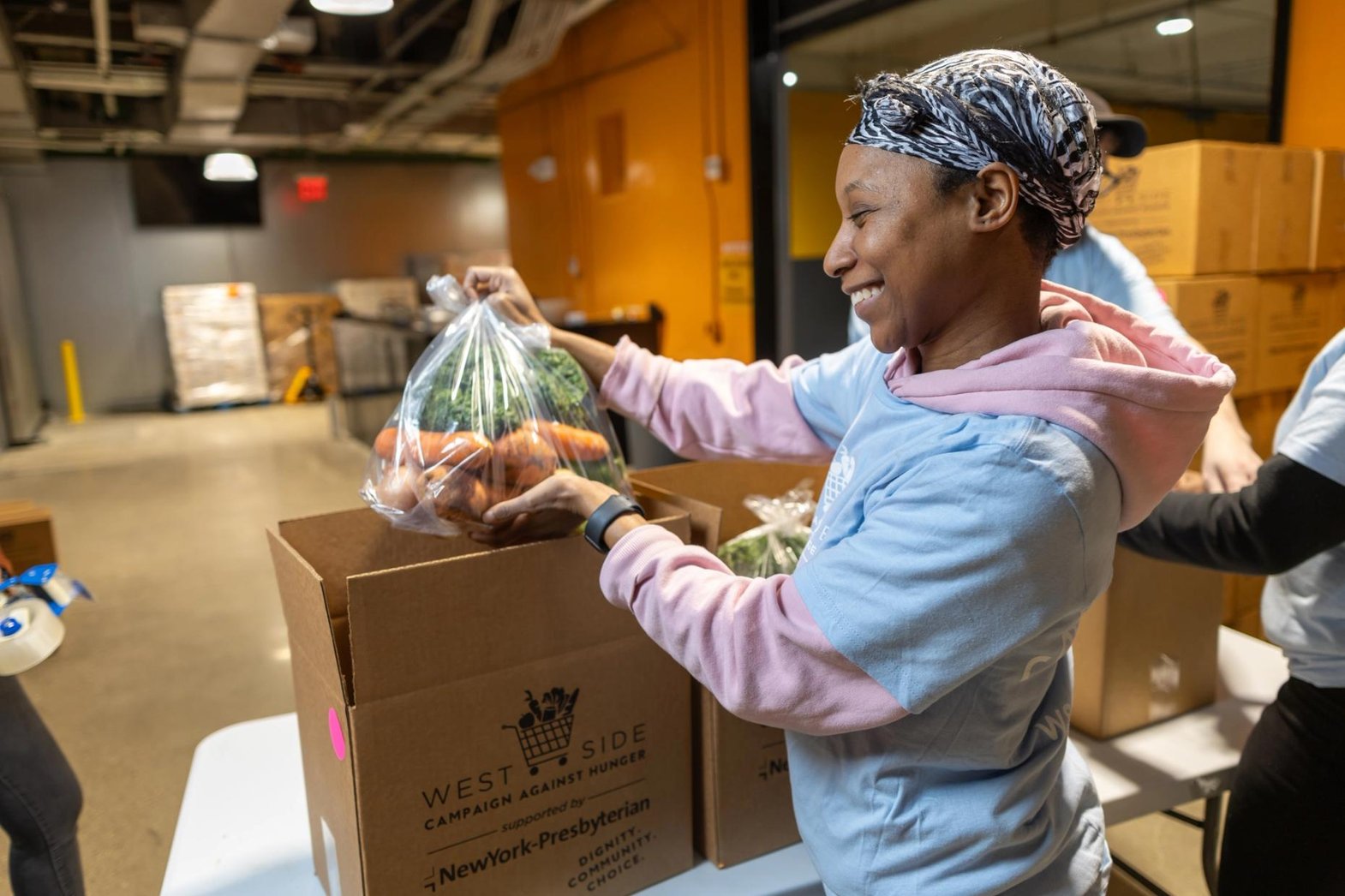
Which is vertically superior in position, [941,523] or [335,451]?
[941,523]

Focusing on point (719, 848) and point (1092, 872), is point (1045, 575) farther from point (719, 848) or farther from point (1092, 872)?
point (719, 848)

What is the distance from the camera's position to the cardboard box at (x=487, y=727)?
0.83 meters

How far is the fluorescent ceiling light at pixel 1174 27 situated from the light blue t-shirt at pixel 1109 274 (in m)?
2.19

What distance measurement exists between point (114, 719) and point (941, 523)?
3.37m

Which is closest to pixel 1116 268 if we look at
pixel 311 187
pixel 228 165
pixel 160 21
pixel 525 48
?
pixel 525 48

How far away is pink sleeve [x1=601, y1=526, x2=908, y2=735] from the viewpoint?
2.31 ft

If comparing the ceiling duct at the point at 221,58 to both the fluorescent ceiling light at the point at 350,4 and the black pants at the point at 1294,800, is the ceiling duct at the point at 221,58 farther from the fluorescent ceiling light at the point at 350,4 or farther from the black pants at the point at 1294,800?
the black pants at the point at 1294,800

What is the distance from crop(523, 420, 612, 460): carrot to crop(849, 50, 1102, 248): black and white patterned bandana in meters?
0.51

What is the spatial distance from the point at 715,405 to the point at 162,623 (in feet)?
12.0

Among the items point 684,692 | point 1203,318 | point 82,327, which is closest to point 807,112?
point 1203,318

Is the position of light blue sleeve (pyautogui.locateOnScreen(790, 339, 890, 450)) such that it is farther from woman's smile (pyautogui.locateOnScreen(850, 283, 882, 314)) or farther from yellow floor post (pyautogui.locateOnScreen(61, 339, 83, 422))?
yellow floor post (pyautogui.locateOnScreen(61, 339, 83, 422))

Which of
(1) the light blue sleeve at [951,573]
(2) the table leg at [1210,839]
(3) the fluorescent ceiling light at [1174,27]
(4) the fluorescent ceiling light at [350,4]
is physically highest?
(4) the fluorescent ceiling light at [350,4]

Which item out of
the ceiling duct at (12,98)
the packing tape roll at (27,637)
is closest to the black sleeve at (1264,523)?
the packing tape roll at (27,637)

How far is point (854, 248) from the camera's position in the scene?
29.3 inches
